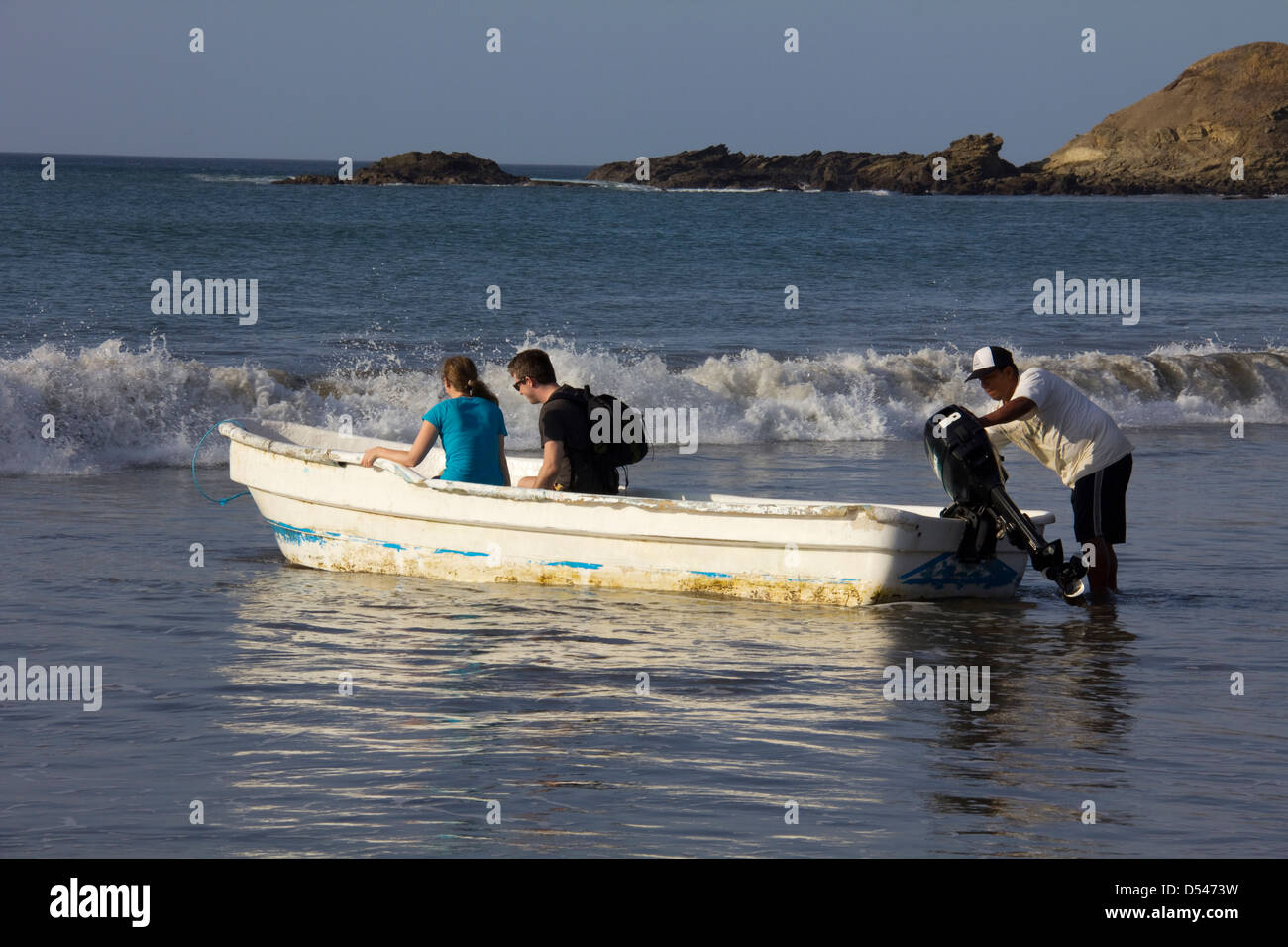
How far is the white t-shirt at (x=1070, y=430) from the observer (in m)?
8.62

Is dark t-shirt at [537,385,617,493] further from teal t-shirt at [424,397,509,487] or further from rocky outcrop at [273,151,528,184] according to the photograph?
rocky outcrop at [273,151,528,184]

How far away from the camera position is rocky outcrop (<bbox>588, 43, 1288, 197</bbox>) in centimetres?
12450

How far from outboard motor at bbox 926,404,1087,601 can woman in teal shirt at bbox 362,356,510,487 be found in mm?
2706

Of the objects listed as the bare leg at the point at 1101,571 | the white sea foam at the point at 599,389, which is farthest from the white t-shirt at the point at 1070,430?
the white sea foam at the point at 599,389

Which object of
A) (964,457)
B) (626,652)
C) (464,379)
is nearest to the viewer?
(626,652)

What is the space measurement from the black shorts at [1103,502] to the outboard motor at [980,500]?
1.03 ft

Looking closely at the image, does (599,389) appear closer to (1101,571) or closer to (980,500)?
(1101,571)

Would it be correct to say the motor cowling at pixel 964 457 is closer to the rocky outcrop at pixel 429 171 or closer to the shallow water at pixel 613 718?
the shallow water at pixel 613 718

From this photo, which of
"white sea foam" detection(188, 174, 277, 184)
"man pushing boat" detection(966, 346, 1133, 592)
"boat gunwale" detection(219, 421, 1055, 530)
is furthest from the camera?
"white sea foam" detection(188, 174, 277, 184)

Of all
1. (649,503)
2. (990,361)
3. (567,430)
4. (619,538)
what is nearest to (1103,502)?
(990,361)

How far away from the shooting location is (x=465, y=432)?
9266 millimetres

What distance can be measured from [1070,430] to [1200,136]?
139 m

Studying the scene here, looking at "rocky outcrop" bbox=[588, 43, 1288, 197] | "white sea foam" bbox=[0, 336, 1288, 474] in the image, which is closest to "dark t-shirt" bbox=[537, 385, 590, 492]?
"white sea foam" bbox=[0, 336, 1288, 474]

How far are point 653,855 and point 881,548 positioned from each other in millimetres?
3939
